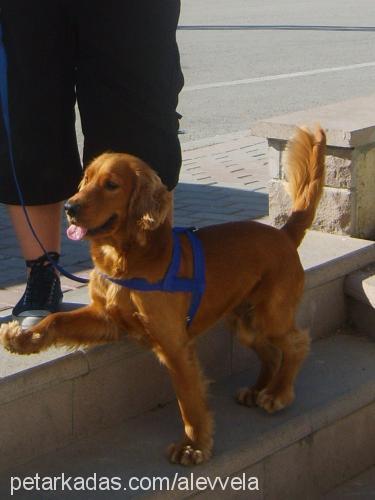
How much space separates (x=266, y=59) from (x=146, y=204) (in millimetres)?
11084

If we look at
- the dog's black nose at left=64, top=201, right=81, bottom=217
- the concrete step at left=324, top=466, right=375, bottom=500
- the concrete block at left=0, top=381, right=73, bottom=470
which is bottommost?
the concrete step at left=324, top=466, right=375, bottom=500

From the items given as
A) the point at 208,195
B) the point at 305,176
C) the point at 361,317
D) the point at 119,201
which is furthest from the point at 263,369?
the point at 208,195

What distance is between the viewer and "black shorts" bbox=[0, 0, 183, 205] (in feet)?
11.1

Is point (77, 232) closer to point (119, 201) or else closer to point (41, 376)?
point (119, 201)

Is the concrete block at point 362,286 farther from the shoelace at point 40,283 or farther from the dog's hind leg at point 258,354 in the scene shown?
the shoelace at point 40,283

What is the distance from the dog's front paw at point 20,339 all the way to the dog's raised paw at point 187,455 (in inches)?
21.9

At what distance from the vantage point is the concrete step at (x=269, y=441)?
3.22 metres

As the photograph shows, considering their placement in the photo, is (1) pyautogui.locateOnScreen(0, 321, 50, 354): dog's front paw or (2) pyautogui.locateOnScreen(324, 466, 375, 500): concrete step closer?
(1) pyautogui.locateOnScreen(0, 321, 50, 354): dog's front paw

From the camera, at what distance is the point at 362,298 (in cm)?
436

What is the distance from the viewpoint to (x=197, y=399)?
10.6 ft

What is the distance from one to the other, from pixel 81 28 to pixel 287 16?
17225 mm

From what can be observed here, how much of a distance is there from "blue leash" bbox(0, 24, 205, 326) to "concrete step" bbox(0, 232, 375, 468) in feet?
1.09

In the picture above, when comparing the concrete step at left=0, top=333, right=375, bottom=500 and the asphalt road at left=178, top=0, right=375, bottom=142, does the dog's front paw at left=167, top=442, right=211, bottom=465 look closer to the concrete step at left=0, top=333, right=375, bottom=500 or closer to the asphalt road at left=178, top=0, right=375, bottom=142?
the concrete step at left=0, top=333, right=375, bottom=500

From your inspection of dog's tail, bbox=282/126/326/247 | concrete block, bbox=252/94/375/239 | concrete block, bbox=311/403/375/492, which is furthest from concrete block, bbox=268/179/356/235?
concrete block, bbox=311/403/375/492
